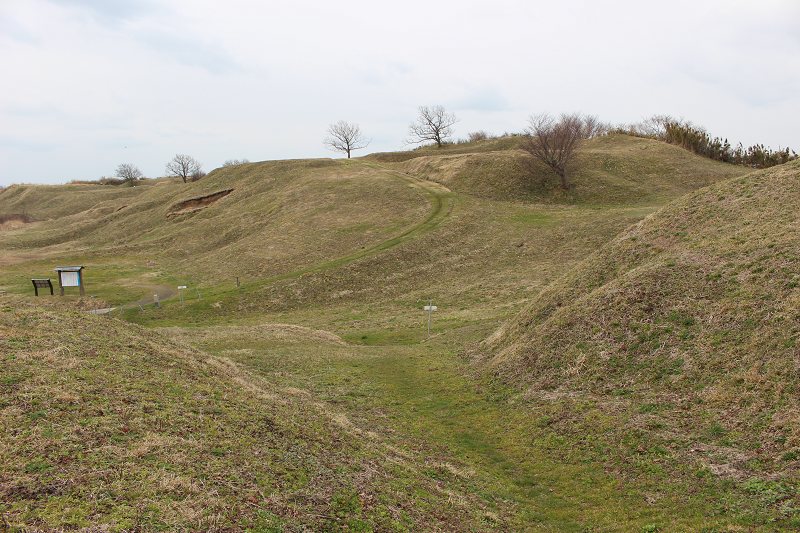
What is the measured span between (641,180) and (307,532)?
73378 mm

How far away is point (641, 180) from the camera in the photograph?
65.8m

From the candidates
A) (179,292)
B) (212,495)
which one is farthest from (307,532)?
(179,292)

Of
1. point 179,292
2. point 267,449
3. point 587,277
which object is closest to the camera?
point 267,449

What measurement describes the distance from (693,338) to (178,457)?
1520 cm

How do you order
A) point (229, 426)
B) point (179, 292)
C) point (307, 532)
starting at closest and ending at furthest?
1. point (307, 532)
2. point (229, 426)
3. point (179, 292)

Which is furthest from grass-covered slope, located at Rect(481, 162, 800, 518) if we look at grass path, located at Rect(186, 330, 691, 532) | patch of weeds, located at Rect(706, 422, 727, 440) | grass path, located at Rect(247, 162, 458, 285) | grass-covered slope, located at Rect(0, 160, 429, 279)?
grass-covered slope, located at Rect(0, 160, 429, 279)

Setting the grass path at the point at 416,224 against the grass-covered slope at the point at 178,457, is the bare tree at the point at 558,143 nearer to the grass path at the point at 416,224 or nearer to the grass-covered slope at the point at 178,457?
the grass path at the point at 416,224

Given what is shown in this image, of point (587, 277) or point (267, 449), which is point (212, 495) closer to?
point (267, 449)

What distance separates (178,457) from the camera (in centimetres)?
795

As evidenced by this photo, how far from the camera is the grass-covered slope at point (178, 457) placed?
6.39 metres

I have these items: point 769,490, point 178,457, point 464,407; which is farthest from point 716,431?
point 178,457

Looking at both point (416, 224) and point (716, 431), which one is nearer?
point (716, 431)

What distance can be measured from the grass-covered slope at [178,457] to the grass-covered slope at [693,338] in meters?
5.76

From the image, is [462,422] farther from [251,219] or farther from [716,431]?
[251,219]
